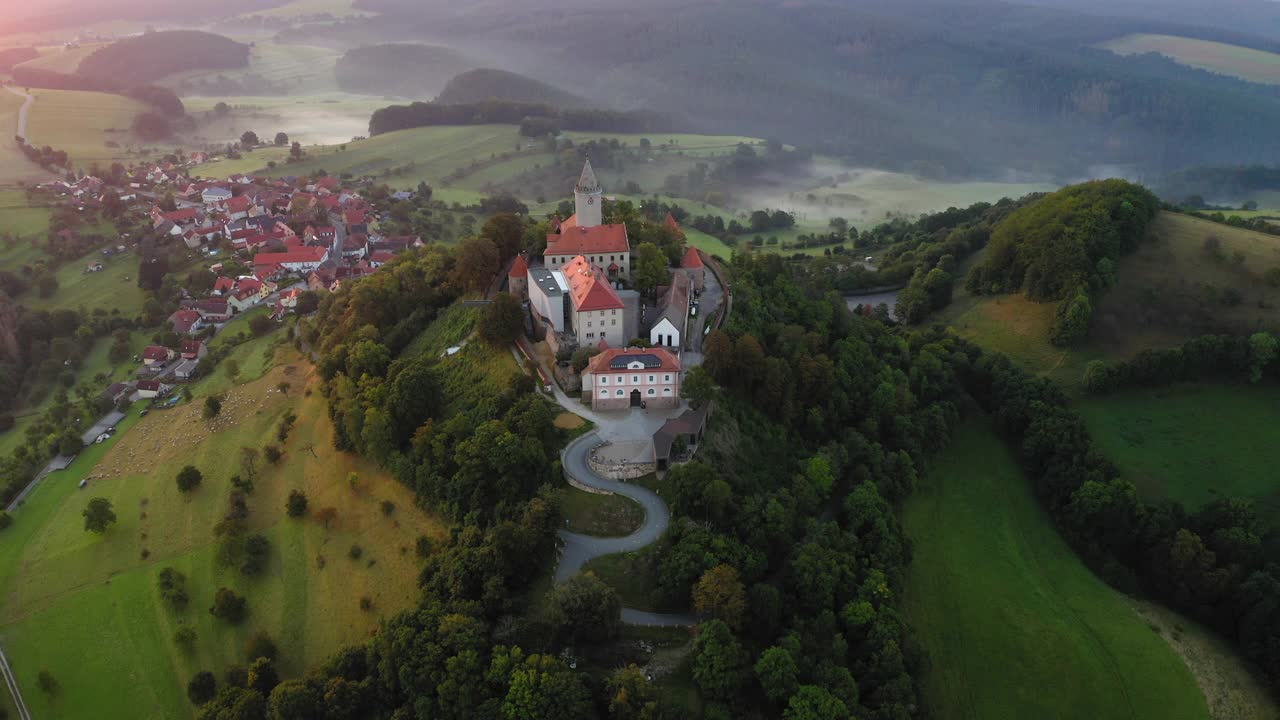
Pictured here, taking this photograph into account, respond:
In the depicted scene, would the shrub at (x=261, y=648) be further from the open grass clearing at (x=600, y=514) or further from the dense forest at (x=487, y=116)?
the dense forest at (x=487, y=116)

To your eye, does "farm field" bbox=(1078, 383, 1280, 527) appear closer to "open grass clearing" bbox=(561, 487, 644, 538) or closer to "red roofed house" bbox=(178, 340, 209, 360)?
"open grass clearing" bbox=(561, 487, 644, 538)

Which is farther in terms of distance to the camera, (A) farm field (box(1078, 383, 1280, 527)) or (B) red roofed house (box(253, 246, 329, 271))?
(B) red roofed house (box(253, 246, 329, 271))

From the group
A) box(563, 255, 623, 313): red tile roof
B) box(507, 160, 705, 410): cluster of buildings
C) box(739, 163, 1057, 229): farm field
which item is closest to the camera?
box(507, 160, 705, 410): cluster of buildings

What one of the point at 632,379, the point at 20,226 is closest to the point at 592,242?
the point at 632,379

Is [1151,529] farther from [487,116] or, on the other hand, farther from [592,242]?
[487,116]

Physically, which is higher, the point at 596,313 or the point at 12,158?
the point at 12,158

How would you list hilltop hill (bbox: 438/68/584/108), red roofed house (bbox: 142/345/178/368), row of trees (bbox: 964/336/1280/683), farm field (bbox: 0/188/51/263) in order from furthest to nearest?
hilltop hill (bbox: 438/68/584/108) < farm field (bbox: 0/188/51/263) < red roofed house (bbox: 142/345/178/368) < row of trees (bbox: 964/336/1280/683)

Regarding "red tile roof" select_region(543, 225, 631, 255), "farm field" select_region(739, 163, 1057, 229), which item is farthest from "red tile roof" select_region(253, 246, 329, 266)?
"farm field" select_region(739, 163, 1057, 229)

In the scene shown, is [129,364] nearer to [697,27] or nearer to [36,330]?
[36,330]
